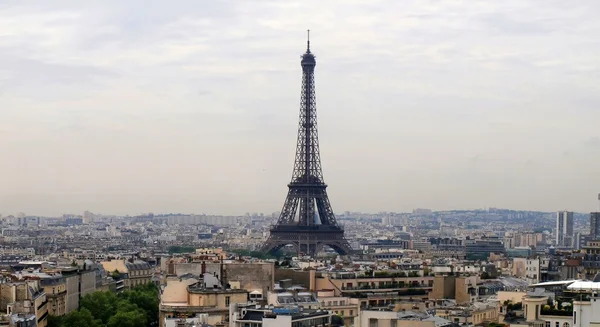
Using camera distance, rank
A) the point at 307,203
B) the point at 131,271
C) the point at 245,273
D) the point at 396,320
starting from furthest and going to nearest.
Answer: the point at 307,203
the point at 131,271
the point at 245,273
the point at 396,320

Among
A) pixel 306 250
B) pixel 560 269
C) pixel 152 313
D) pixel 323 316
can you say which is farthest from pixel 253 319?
pixel 306 250

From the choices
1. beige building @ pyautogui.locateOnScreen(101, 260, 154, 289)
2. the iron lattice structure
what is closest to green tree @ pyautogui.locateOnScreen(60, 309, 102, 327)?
beige building @ pyautogui.locateOnScreen(101, 260, 154, 289)

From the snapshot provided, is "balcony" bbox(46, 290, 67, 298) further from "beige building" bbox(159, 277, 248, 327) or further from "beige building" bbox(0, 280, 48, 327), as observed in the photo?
"beige building" bbox(159, 277, 248, 327)

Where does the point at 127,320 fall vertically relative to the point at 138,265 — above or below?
below

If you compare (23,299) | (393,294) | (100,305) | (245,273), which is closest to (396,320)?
(245,273)

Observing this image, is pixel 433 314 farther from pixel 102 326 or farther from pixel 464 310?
pixel 102 326

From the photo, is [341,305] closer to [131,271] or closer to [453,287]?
[453,287]

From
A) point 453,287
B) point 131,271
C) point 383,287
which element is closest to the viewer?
point 383,287
